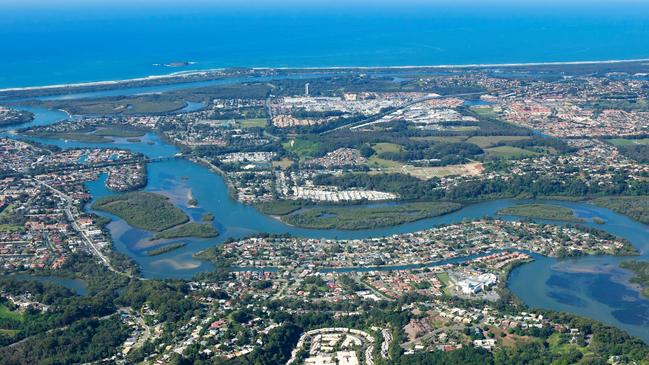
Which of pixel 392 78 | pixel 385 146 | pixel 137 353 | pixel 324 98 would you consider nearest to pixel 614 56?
pixel 392 78

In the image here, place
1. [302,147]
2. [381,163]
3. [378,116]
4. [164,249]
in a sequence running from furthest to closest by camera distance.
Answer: [378,116] → [302,147] → [381,163] → [164,249]

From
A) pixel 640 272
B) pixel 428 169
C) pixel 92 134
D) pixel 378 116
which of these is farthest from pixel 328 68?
pixel 640 272

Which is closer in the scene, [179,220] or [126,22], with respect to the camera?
[179,220]

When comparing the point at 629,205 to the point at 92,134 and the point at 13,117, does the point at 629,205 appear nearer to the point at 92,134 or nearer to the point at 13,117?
the point at 92,134

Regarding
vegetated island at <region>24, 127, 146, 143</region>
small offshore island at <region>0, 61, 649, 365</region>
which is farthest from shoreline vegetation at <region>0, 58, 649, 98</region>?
vegetated island at <region>24, 127, 146, 143</region>

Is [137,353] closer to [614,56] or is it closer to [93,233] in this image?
[93,233]
